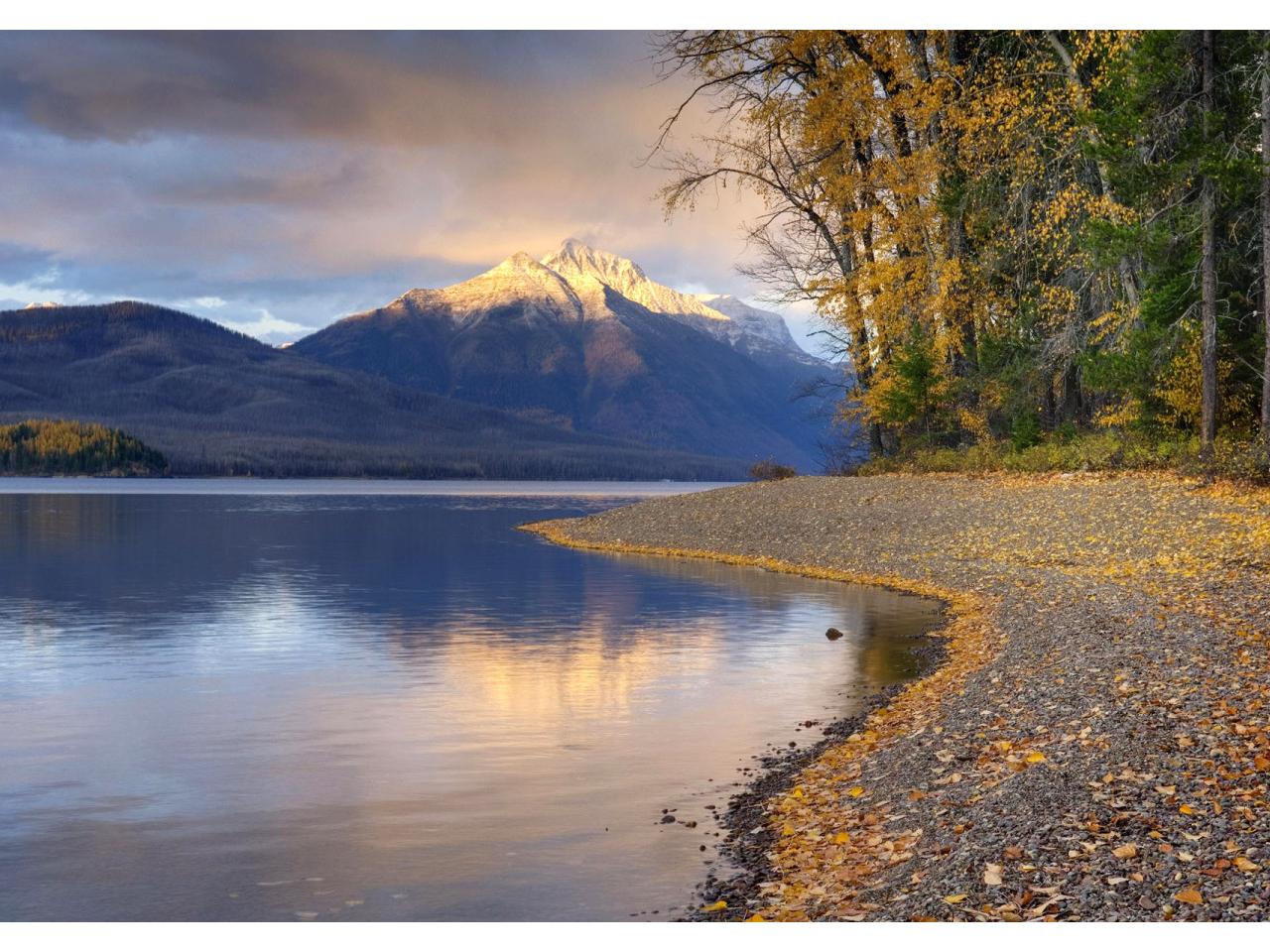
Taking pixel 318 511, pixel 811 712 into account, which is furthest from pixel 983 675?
pixel 318 511

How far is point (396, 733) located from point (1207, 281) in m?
25.2

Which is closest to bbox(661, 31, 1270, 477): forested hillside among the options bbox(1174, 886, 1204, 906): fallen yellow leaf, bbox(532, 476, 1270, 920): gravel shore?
bbox(532, 476, 1270, 920): gravel shore

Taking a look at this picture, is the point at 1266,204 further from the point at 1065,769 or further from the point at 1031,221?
the point at 1065,769

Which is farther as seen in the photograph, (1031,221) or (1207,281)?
(1031,221)

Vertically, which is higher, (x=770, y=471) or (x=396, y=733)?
(x=770, y=471)

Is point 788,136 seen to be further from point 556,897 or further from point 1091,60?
point 556,897

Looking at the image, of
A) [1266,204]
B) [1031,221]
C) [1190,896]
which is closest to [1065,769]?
[1190,896]

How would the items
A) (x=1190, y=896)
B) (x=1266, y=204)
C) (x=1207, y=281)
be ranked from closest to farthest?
(x=1190, y=896) → (x=1266, y=204) → (x=1207, y=281)

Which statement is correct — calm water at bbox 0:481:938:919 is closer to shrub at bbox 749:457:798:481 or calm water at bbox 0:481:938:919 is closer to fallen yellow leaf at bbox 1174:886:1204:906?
fallen yellow leaf at bbox 1174:886:1204:906

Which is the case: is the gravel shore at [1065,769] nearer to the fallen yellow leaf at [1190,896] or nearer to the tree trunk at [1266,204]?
the fallen yellow leaf at [1190,896]

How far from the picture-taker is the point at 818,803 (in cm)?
1145

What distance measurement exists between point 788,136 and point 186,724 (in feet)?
126

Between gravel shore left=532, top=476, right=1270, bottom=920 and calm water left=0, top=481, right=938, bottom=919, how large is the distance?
3.47 feet

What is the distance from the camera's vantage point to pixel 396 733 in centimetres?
1510
